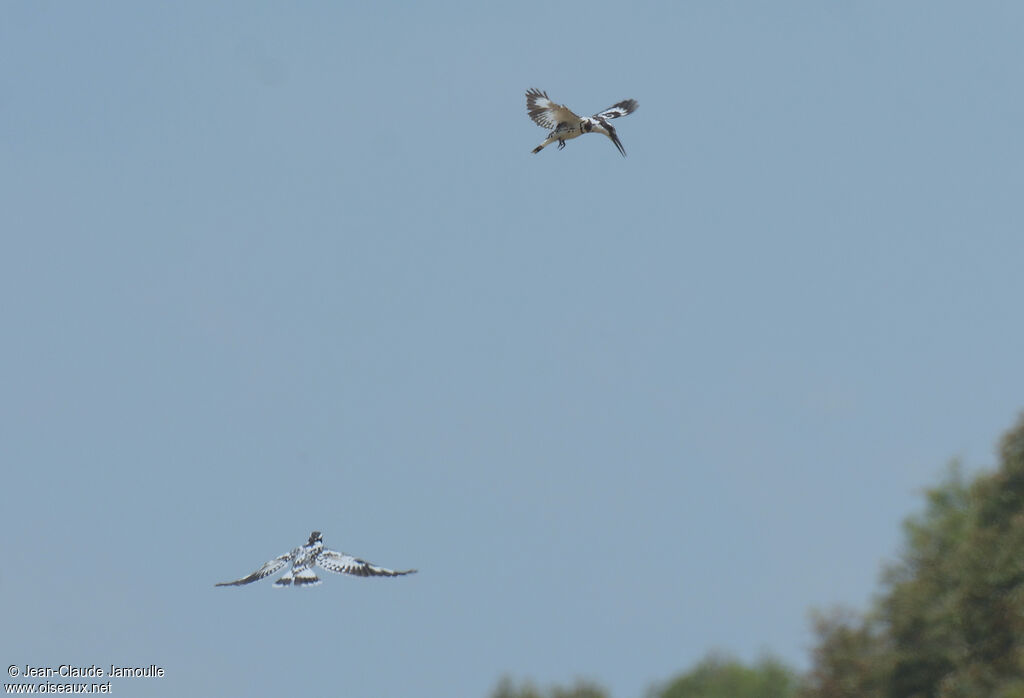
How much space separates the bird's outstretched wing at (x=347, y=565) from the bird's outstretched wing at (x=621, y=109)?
1505cm

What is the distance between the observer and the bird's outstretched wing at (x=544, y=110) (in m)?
45.0

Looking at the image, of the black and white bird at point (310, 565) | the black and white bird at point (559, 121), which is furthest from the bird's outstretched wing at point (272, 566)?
the black and white bird at point (559, 121)

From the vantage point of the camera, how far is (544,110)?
45.3 m

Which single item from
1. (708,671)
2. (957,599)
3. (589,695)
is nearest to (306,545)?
(957,599)

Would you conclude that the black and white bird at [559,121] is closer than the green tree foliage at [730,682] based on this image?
Yes

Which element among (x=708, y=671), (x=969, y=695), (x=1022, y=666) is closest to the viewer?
(x=1022, y=666)

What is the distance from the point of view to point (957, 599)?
139 ft

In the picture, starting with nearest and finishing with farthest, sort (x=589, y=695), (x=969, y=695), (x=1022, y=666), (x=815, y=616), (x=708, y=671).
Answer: (x=1022, y=666) < (x=969, y=695) < (x=815, y=616) < (x=589, y=695) < (x=708, y=671)

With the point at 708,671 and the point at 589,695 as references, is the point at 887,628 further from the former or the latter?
the point at 708,671

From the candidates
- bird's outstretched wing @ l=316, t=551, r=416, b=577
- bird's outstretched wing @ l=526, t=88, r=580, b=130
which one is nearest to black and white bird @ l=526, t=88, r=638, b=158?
bird's outstretched wing @ l=526, t=88, r=580, b=130

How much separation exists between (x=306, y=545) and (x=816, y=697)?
47.3 ft

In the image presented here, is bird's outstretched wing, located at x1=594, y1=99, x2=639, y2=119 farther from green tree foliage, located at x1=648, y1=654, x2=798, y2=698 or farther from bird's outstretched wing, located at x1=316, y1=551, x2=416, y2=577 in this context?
green tree foliage, located at x1=648, y1=654, x2=798, y2=698

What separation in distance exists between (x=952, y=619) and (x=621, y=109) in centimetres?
1800

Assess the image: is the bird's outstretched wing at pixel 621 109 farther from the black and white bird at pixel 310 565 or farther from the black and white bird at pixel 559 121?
the black and white bird at pixel 310 565
